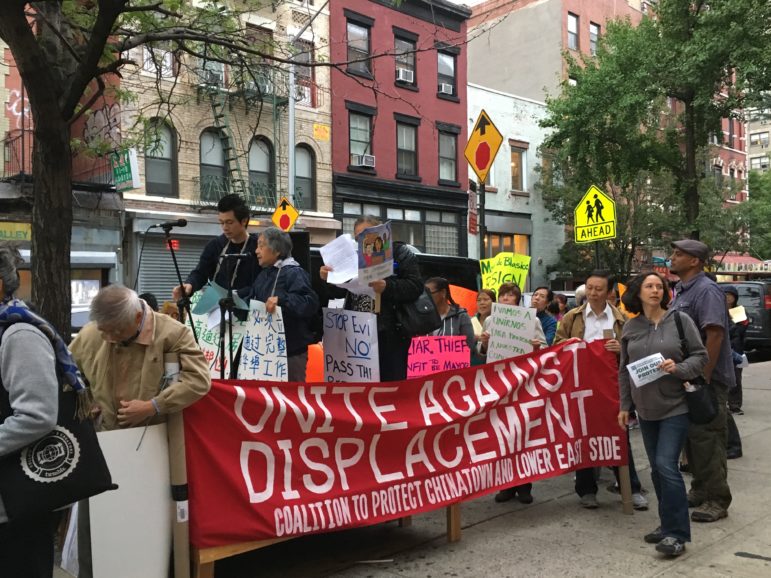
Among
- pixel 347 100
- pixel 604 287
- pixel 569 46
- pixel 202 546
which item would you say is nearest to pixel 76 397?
pixel 202 546

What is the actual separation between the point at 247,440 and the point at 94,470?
49.8 inches

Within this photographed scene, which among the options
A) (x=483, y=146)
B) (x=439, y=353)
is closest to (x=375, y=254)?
(x=439, y=353)

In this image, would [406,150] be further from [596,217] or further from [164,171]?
[596,217]

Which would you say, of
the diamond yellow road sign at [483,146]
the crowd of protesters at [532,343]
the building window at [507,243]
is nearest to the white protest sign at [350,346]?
the crowd of protesters at [532,343]

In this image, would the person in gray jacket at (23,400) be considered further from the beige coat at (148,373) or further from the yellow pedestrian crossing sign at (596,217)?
the yellow pedestrian crossing sign at (596,217)

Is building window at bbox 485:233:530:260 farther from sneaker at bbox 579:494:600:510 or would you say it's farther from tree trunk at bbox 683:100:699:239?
sneaker at bbox 579:494:600:510

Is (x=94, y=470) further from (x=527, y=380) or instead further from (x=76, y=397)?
(x=527, y=380)

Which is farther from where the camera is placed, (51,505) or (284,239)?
(284,239)

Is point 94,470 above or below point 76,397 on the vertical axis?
below

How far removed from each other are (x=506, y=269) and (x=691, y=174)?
9.12m

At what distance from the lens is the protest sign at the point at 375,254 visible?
4742 millimetres

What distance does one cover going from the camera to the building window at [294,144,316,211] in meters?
22.5

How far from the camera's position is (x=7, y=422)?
2.55 meters

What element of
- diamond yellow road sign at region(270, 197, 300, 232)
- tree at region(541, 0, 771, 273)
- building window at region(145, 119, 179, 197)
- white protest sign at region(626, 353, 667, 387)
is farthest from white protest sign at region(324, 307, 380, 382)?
building window at region(145, 119, 179, 197)
